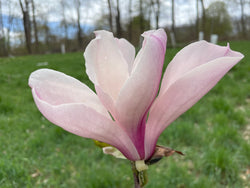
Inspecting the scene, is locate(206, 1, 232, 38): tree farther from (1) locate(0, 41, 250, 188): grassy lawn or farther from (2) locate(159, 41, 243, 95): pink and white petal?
(2) locate(159, 41, 243, 95): pink and white petal

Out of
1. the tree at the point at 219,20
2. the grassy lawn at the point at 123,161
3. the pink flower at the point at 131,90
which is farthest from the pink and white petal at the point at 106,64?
the tree at the point at 219,20

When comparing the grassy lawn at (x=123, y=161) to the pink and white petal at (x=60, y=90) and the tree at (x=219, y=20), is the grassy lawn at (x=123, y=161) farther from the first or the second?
the tree at (x=219, y=20)

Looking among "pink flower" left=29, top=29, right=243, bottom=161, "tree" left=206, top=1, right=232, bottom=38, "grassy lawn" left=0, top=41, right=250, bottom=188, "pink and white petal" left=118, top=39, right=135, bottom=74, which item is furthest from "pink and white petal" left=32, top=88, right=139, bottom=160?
"tree" left=206, top=1, right=232, bottom=38

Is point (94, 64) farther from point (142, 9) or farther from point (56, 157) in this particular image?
point (142, 9)

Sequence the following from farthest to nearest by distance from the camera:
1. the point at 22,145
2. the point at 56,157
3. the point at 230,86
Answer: the point at 230,86 → the point at 22,145 → the point at 56,157

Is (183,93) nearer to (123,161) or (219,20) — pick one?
(123,161)

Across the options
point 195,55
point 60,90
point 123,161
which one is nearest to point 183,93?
point 195,55

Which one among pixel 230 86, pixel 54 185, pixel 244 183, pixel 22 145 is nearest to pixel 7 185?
A: pixel 54 185
